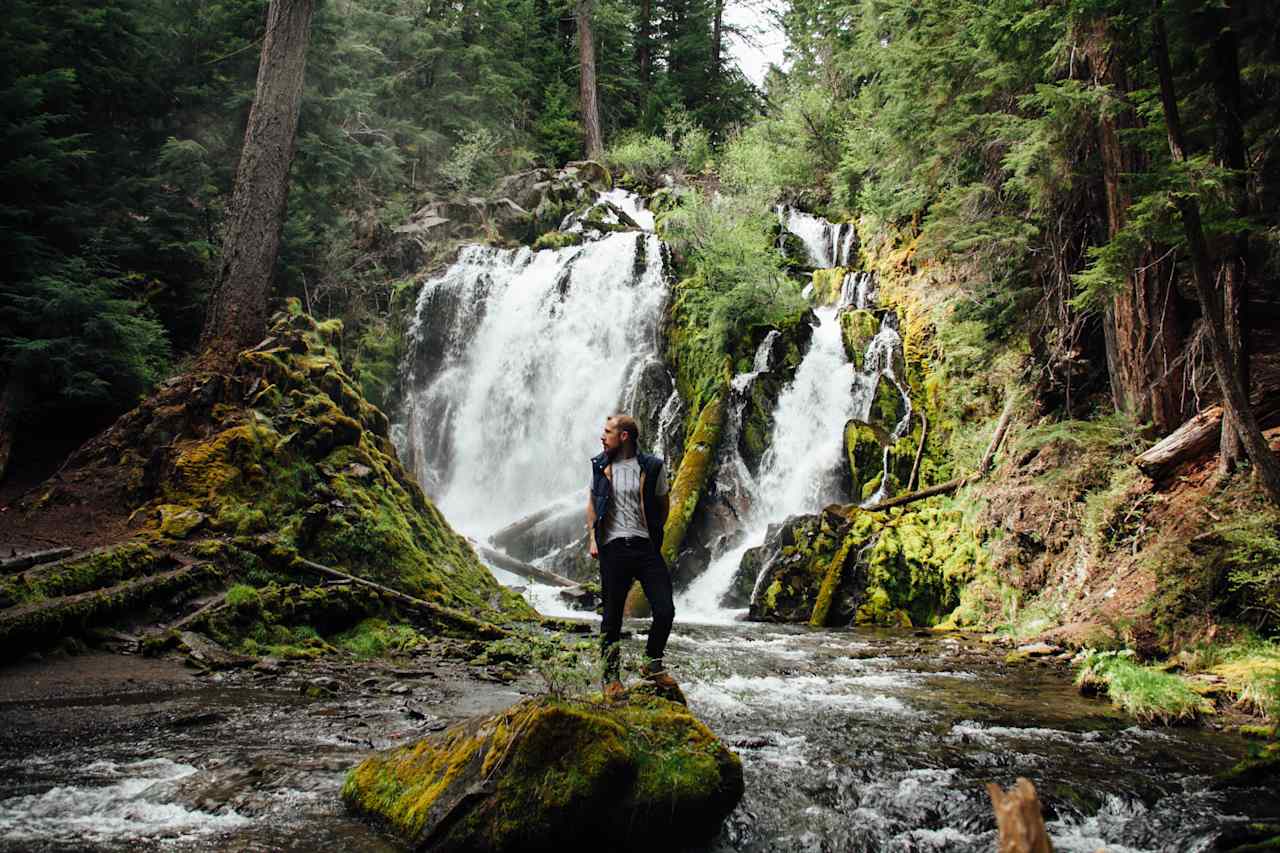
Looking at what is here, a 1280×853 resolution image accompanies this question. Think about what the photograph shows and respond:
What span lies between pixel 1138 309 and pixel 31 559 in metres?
10.9

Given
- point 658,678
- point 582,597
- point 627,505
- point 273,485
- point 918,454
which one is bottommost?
point 582,597

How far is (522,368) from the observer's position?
19984 millimetres

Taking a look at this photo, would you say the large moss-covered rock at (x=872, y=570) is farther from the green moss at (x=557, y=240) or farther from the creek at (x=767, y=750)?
the green moss at (x=557, y=240)

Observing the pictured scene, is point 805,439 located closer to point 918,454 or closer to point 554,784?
point 918,454

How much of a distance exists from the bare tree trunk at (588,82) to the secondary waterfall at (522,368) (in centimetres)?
1112

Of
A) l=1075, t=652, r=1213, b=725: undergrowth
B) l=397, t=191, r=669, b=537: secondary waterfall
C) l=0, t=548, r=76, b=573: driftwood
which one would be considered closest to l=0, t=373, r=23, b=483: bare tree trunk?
l=0, t=548, r=76, b=573: driftwood

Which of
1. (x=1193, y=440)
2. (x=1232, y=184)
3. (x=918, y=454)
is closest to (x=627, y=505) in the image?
(x=1232, y=184)

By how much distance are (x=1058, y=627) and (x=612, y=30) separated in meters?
33.4

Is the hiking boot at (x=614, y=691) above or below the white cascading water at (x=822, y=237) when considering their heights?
below

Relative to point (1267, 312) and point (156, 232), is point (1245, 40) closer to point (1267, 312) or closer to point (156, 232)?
point (1267, 312)

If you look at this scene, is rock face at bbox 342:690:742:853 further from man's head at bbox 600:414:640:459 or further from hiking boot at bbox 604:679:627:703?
man's head at bbox 600:414:640:459

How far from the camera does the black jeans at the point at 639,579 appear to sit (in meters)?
4.59

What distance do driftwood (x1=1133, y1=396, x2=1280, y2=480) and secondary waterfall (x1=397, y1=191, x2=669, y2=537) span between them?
12359 millimetres

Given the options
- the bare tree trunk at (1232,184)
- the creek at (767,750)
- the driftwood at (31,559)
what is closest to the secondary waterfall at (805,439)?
the creek at (767,750)
